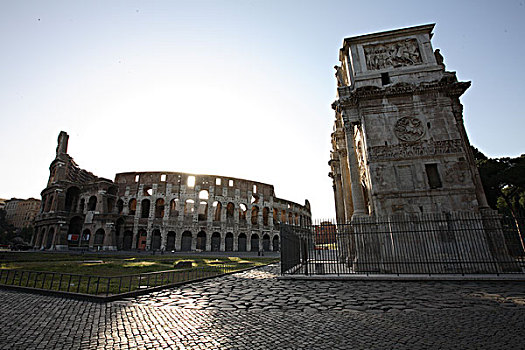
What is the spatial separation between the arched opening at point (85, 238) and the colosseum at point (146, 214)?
0.41 feet

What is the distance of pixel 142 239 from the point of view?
114 feet

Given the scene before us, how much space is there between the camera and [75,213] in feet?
113

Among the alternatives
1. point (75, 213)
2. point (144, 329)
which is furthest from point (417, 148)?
point (75, 213)

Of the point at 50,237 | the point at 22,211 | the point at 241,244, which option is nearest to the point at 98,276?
the point at 241,244

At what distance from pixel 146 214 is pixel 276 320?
36.9 metres

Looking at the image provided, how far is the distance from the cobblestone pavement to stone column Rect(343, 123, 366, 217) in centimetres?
544

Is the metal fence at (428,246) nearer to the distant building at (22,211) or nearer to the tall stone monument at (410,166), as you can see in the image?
the tall stone monument at (410,166)

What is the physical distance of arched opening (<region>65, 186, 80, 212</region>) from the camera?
37531 millimetres

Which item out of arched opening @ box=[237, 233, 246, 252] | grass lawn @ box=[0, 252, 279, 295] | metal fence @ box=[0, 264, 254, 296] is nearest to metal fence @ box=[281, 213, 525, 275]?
grass lawn @ box=[0, 252, 279, 295]

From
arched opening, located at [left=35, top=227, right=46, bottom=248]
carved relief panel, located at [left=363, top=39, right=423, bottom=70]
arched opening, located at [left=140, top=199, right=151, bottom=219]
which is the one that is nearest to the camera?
carved relief panel, located at [left=363, top=39, right=423, bottom=70]

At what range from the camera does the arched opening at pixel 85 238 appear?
111 feet

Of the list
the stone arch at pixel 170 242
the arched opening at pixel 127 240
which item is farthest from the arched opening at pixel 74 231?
the stone arch at pixel 170 242

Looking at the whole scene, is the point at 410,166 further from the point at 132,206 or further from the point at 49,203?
the point at 49,203

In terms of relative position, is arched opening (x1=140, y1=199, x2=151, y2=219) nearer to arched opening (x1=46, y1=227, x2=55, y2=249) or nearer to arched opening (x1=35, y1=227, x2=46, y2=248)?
arched opening (x1=46, y1=227, x2=55, y2=249)
